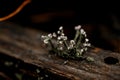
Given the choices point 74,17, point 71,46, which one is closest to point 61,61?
point 71,46

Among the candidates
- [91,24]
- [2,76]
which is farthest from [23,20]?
[2,76]

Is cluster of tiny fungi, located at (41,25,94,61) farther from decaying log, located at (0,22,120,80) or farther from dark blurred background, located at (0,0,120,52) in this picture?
dark blurred background, located at (0,0,120,52)

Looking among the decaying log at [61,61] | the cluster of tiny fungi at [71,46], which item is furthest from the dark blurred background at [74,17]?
the cluster of tiny fungi at [71,46]

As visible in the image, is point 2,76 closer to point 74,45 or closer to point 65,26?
point 74,45

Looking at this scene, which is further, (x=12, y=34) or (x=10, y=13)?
(x=10, y=13)

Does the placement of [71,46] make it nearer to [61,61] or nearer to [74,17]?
[61,61]

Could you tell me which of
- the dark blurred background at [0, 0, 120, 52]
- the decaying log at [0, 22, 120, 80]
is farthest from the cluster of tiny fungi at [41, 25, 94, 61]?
the dark blurred background at [0, 0, 120, 52]

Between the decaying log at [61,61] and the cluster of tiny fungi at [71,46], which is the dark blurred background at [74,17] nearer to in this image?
the decaying log at [61,61]
